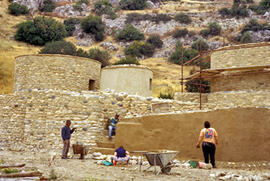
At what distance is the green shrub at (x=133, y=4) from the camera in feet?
214

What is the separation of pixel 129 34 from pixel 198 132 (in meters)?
45.3

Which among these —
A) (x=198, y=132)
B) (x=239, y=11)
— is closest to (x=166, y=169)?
(x=198, y=132)

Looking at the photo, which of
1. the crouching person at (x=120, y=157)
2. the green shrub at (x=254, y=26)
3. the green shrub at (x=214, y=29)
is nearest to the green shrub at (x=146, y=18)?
the green shrub at (x=214, y=29)

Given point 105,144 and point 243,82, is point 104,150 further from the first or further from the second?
point 243,82

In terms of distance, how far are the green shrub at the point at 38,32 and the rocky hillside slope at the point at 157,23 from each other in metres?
1.28

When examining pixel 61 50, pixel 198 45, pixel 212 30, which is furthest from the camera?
pixel 212 30

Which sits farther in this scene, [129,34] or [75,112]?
[129,34]

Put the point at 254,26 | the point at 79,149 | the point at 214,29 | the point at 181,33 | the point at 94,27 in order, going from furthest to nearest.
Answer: the point at 181,33
the point at 94,27
the point at 214,29
the point at 254,26
the point at 79,149

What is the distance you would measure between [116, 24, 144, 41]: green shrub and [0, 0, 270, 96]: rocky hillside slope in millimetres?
920

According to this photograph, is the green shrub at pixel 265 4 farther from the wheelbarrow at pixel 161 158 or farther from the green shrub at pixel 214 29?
the wheelbarrow at pixel 161 158

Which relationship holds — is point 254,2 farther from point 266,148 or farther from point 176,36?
point 266,148

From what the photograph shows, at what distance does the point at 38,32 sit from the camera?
48.0 meters

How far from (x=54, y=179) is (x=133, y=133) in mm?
5441

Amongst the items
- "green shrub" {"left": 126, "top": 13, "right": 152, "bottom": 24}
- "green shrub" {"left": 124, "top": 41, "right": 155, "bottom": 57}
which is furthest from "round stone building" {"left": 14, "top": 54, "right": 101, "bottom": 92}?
"green shrub" {"left": 126, "top": 13, "right": 152, "bottom": 24}
